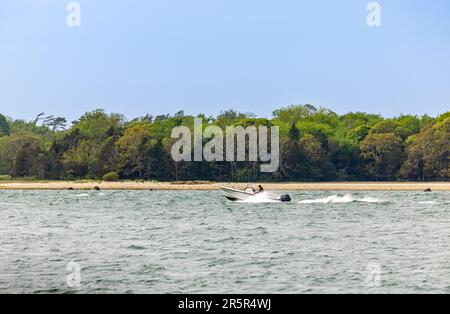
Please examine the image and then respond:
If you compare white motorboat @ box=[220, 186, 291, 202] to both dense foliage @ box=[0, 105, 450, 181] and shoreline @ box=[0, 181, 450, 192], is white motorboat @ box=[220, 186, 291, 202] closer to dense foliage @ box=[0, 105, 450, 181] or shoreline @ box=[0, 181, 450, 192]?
shoreline @ box=[0, 181, 450, 192]

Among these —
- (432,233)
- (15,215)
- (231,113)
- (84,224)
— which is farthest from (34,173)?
(432,233)

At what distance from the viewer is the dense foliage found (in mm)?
118500

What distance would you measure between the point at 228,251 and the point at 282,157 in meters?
86.3

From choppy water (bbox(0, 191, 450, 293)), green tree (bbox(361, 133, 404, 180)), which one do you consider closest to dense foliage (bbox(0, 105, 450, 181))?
green tree (bbox(361, 133, 404, 180))

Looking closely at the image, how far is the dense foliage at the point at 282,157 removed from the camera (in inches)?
4665

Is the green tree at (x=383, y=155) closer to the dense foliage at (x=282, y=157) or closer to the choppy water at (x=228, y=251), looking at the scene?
the dense foliage at (x=282, y=157)

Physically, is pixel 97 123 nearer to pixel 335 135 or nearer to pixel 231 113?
pixel 231 113

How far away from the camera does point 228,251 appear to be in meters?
34.4

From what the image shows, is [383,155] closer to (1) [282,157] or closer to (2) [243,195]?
(1) [282,157]

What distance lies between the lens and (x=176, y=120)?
14462 cm

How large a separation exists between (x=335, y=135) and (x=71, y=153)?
41.7 metres

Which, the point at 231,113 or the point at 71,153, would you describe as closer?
the point at 71,153

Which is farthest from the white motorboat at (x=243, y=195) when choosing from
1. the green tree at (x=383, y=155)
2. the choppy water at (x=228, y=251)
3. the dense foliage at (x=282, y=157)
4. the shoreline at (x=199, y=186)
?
the green tree at (x=383, y=155)

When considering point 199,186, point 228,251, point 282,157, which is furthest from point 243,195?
point 282,157
